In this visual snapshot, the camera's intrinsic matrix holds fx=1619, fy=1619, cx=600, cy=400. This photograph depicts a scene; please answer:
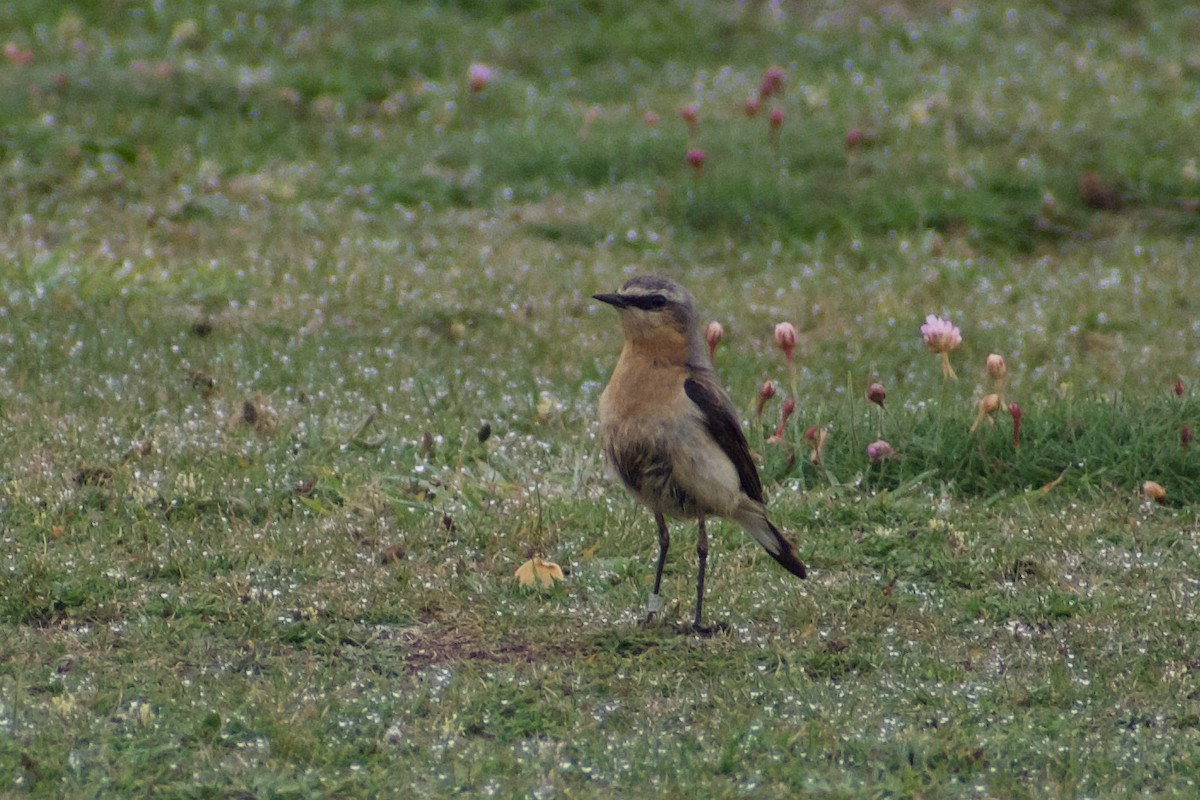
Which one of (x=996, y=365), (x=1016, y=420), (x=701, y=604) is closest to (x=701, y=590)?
(x=701, y=604)

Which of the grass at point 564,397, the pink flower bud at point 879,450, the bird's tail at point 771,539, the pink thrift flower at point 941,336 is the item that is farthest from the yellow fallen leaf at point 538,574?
the pink thrift flower at point 941,336

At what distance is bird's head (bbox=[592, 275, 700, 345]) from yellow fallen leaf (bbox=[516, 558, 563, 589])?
108cm

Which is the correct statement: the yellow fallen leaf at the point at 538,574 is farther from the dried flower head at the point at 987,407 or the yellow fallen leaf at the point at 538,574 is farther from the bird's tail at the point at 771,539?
the dried flower head at the point at 987,407

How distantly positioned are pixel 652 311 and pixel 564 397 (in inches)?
108

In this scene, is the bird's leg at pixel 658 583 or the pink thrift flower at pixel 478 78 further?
the pink thrift flower at pixel 478 78

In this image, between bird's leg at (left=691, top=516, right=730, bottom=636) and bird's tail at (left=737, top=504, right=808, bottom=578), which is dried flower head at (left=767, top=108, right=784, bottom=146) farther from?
bird's leg at (left=691, top=516, right=730, bottom=636)

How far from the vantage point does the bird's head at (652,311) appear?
6188mm

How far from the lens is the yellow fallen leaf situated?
6.63m

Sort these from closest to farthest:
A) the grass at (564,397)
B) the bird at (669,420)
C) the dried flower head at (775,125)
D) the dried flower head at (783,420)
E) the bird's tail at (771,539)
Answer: the grass at (564,397) < the bird at (669,420) < the bird's tail at (771,539) < the dried flower head at (783,420) < the dried flower head at (775,125)

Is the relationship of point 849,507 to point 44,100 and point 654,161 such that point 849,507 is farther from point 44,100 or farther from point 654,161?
point 44,100

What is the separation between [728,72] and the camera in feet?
50.2

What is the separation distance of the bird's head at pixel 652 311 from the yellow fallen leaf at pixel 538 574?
1079mm

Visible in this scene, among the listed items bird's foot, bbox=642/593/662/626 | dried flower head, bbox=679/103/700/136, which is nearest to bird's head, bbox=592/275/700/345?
bird's foot, bbox=642/593/662/626

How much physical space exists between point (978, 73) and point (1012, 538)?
8.91 metres
